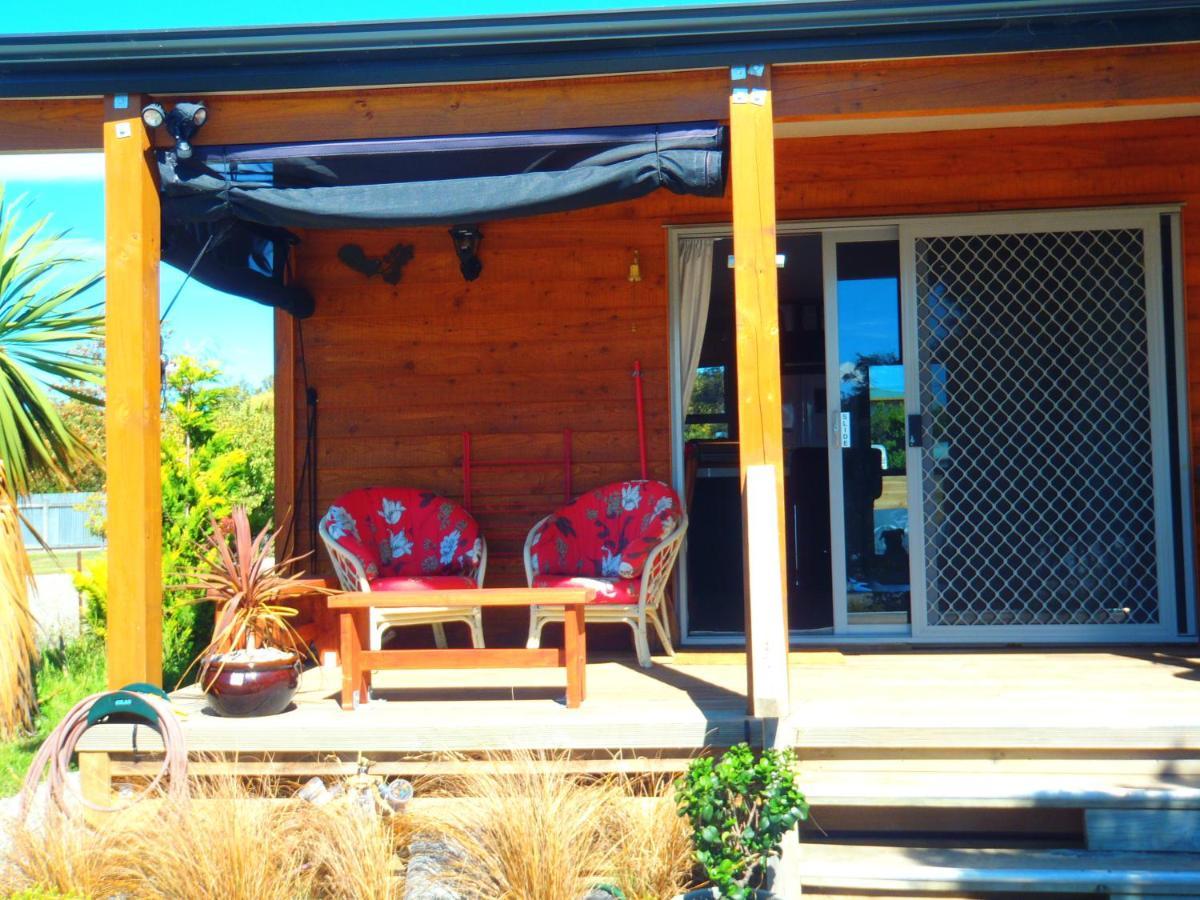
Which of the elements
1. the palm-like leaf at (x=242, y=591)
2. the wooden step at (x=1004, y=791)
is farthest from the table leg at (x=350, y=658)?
the wooden step at (x=1004, y=791)

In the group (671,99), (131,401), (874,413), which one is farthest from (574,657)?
(874,413)

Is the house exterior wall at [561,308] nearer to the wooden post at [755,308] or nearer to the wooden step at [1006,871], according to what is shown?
the wooden post at [755,308]

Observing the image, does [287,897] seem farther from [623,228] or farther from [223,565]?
[623,228]

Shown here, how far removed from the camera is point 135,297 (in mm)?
3932

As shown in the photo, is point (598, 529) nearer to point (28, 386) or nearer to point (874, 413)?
point (874, 413)

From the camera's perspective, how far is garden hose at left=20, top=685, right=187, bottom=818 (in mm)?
3547

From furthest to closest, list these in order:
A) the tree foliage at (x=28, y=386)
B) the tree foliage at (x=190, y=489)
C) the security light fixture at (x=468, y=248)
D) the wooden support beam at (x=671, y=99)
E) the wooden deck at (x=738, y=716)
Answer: the tree foliage at (x=190, y=489), the security light fixture at (x=468, y=248), the tree foliage at (x=28, y=386), the wooden support beam at (x=671, y=99), the wooden deck at (x=738, y=716)

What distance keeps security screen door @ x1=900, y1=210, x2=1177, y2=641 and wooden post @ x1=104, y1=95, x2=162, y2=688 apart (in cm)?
338

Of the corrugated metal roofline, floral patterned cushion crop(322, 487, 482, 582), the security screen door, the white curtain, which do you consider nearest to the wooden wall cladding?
the security screen door

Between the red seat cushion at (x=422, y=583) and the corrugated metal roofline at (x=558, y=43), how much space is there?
2.13 meters

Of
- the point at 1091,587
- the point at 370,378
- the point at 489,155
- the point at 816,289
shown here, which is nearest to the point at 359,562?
the point at 370,378

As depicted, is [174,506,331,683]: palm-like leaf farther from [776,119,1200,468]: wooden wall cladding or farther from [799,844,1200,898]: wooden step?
[776,119,1200,468]: wooden wall cladding

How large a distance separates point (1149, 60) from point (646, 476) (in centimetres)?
277

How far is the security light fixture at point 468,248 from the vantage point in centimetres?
547
